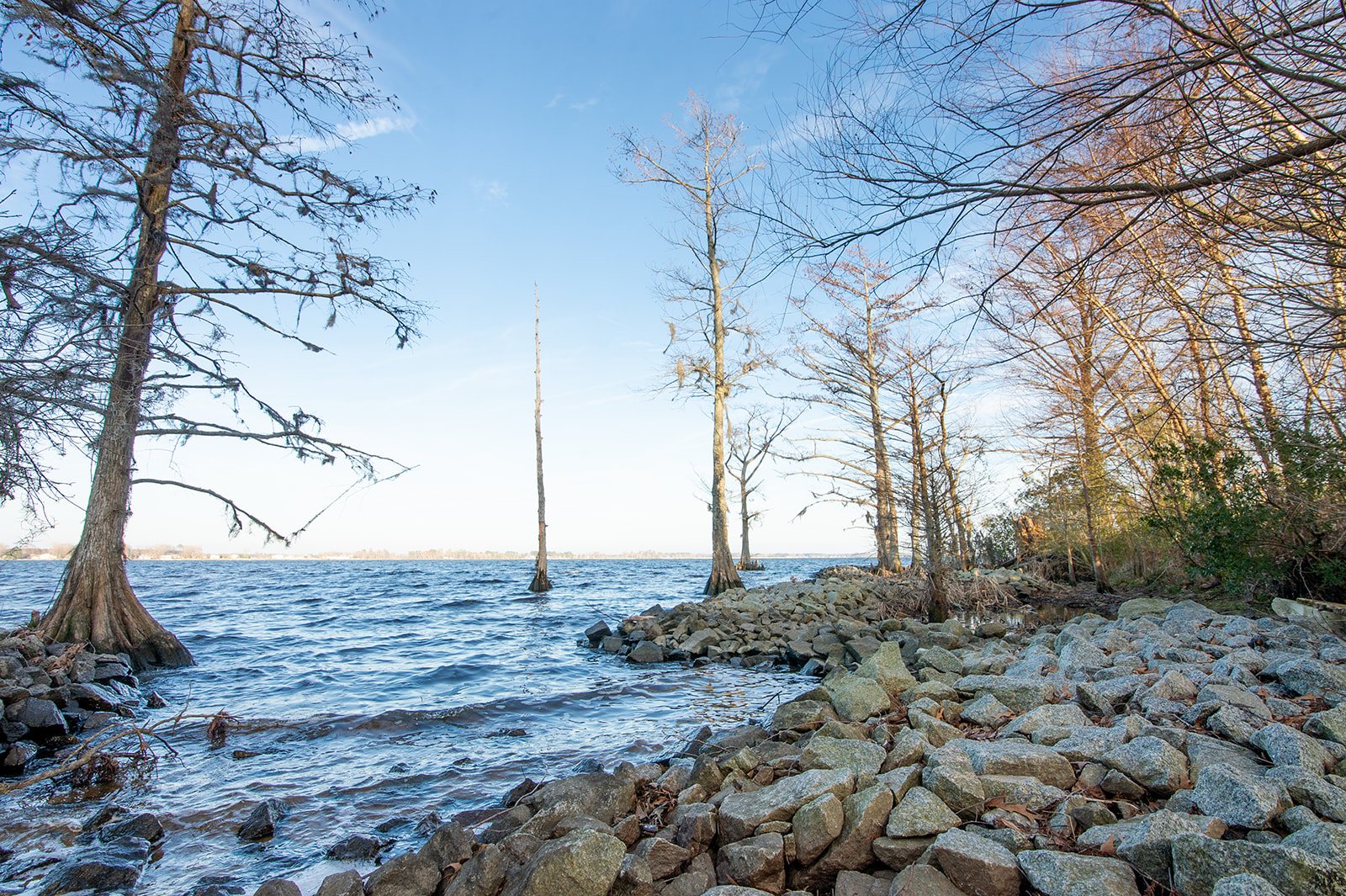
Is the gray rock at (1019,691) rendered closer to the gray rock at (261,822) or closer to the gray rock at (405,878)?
the gray rock at (405,878)

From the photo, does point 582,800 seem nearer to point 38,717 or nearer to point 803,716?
point 803,716

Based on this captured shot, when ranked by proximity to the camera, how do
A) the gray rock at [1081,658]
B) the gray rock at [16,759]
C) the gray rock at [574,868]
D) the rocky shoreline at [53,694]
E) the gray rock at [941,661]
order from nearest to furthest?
the gray rock at [574,868], the gray rock at [1081,658], the gray rock at [16,759], the rocky shoreline at [53,694], the gray rock at [941,661]

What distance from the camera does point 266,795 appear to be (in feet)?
14.0

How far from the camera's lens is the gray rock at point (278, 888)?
279cm

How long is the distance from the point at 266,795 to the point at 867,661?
444 cm

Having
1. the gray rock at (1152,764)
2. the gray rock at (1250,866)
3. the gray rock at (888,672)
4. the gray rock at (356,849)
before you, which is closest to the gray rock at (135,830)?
the gray rock at (356,849)

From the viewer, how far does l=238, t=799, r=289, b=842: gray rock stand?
3.70 metres

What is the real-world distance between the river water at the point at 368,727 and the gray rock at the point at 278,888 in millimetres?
343

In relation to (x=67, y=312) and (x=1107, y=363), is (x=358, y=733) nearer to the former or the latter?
(x=67, y=312)

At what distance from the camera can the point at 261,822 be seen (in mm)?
→ 3760

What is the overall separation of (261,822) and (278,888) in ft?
3.92

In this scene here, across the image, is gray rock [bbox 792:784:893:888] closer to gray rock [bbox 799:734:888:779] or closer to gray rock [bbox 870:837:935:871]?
gray rock [bbox 870:837:935:871]

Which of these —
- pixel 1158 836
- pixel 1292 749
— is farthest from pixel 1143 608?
pixel 1158 836

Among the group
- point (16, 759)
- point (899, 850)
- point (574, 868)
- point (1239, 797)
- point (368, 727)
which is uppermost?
point (1239, 797)
